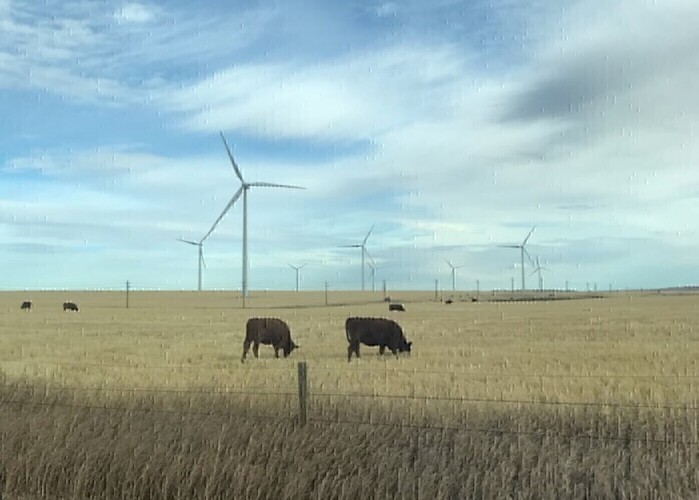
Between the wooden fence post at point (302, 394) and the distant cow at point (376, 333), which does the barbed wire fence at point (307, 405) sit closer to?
the wooden fence post at point (302, 394)

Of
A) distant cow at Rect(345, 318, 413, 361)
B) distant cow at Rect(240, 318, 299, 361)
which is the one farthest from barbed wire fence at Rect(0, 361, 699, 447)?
distant cow at Rect(240, 318, 299, 361)

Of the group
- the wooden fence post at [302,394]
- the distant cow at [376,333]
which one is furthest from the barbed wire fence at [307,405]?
the distant cow at [376,333]

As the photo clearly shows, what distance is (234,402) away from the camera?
1252 cm

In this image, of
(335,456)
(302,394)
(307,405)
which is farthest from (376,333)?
(335,456)

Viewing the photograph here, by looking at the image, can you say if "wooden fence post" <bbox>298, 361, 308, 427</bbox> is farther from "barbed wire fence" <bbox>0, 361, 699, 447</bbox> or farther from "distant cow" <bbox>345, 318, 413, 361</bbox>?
"distant cow" <bbox>345, 318, 413, 361</bbox>

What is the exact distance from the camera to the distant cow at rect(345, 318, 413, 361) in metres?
24.9

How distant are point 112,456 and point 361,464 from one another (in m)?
2.70

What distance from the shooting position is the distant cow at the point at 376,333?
24891mm

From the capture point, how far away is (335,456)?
877 centimetres

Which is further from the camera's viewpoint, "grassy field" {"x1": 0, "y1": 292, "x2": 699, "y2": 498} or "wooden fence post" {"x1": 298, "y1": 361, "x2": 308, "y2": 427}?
"wooden fence post" {"x1": 298, "y1": 361, "x2": 308, "y2": 427}

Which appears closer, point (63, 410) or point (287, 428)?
point (287, 428)

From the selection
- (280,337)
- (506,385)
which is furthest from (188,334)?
(506,385)

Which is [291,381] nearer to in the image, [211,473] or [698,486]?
[211,473]

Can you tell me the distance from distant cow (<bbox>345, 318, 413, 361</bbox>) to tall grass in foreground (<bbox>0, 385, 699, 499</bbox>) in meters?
13.7
